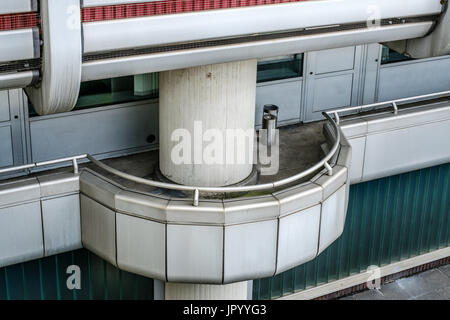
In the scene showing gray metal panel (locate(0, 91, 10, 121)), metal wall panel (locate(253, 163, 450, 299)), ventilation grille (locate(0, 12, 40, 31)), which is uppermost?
ventilation grille (locate(0, 12, 40, 31))

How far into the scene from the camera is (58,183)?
1002 cm

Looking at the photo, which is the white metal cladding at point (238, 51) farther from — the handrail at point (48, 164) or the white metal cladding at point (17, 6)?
the handrail at point (48, 164)

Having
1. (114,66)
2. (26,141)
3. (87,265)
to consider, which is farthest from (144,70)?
(87,265)

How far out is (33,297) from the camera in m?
11.6

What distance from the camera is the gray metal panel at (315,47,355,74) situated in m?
12.7

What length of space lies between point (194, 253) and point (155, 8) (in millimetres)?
3419

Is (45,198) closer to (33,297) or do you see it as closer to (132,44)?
(33,297)

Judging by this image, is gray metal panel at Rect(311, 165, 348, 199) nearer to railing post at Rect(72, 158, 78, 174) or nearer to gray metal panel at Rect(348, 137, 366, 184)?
gray metal panel at Rect(348, 137, 366, 184)

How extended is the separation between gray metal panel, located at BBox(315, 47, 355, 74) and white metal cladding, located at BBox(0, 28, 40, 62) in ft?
20.8

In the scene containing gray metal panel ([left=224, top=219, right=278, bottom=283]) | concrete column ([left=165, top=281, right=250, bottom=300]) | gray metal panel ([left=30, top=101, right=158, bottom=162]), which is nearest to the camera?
gray metal panel ([left=224, top=219, right=278, bottom=283])

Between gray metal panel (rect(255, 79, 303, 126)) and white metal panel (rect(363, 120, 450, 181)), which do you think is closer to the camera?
gray metal panel (rect(255, 79, 303, 126))

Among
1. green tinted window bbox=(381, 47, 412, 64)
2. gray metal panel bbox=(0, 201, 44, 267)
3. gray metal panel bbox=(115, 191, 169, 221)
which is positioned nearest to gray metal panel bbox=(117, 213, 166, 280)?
gray metal panel bbox=(115, 191, 169, 221)

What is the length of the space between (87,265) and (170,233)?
277 cm

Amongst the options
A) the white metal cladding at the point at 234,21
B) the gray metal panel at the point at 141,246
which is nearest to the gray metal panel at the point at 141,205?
the gray metal panel at the point at 141,246
